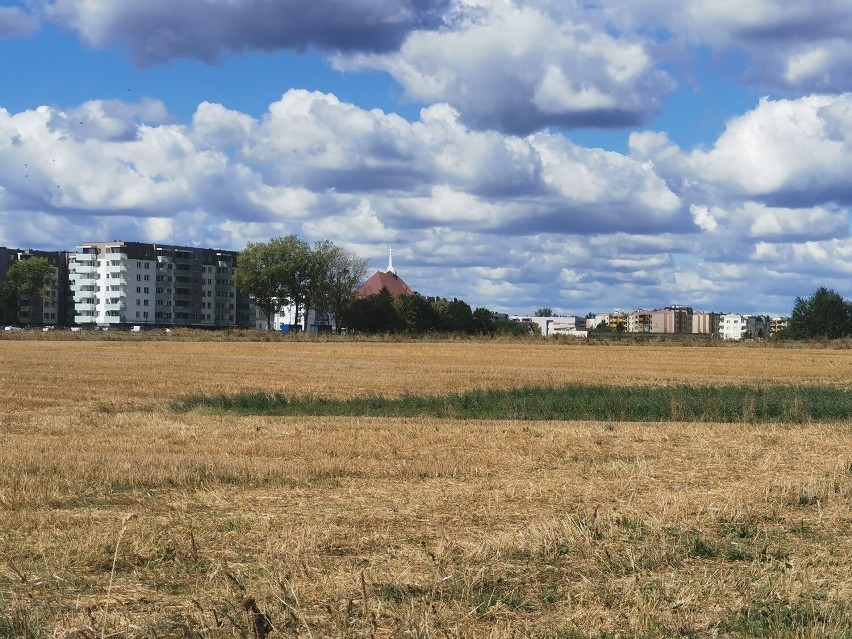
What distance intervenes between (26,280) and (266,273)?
46.9 meters

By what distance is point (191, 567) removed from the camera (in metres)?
9.65

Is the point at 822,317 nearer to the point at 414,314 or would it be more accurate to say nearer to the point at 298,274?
the point at 414,314

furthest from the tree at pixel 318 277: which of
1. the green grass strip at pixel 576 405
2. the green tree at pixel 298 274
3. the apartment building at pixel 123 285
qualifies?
the green grass strip at pixel 576 405

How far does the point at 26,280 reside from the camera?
17912 centimetres

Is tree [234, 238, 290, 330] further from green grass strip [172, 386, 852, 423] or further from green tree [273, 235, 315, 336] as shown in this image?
green grass strip [172, 386, 852, 423]

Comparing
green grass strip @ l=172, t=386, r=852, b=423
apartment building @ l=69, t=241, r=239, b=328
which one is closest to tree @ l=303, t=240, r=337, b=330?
apartment building @ l=69, t=241, r=239, b=328

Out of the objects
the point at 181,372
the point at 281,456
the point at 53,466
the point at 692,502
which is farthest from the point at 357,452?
the point at 181,372

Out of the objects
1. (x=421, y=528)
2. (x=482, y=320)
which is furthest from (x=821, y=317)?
(x=421, y=528)

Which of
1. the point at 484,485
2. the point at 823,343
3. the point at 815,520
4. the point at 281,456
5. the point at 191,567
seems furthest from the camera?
the point at 823,343

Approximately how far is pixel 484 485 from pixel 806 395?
24738 millimetres

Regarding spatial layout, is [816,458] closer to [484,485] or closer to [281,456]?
[484,485]

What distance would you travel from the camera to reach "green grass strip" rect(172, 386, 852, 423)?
31703 millimetres

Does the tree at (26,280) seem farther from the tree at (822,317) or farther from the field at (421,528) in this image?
the field at (421,528)

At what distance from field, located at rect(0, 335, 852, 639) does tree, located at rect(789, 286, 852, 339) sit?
4772 inches
